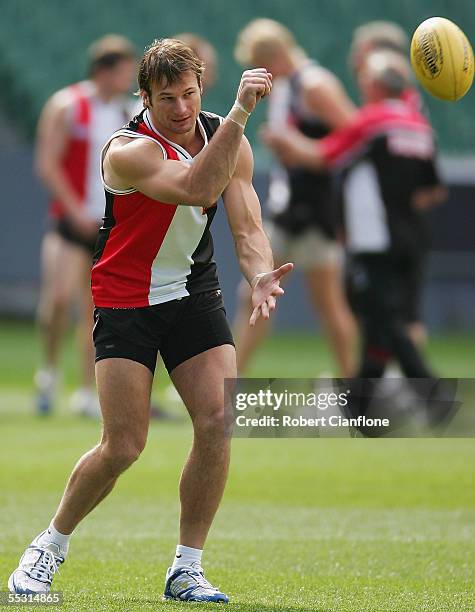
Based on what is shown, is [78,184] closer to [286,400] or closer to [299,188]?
[299,188]

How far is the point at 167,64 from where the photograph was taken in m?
4.97

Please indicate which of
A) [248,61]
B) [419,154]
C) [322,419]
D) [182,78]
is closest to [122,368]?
[322,419]

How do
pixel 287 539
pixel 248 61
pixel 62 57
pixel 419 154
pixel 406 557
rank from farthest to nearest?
pixel 62 57, pixel 248 61, pixel 419 154, pixel 287 539, pixel 406 557

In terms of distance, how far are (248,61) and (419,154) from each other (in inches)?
74.6

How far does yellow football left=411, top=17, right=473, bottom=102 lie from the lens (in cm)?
614

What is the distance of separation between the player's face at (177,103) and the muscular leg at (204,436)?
90 centimetres

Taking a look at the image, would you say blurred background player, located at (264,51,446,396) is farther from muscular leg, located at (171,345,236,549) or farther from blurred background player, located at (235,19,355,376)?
muscular leg, located at (171,345,236,549)

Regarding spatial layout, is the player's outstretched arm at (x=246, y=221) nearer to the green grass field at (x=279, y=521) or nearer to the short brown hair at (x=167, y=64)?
the short brown hair at (x=167, y=64)

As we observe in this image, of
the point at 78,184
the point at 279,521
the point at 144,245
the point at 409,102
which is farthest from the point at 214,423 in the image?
the point at 78,184

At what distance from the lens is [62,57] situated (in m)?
20.3

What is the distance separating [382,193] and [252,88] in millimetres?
5364

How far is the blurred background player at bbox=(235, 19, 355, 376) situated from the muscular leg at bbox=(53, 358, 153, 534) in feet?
18.1

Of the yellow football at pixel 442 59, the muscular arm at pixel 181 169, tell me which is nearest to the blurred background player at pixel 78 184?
the yellow football at pixel 442 59

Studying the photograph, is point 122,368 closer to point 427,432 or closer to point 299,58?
point 427,432
